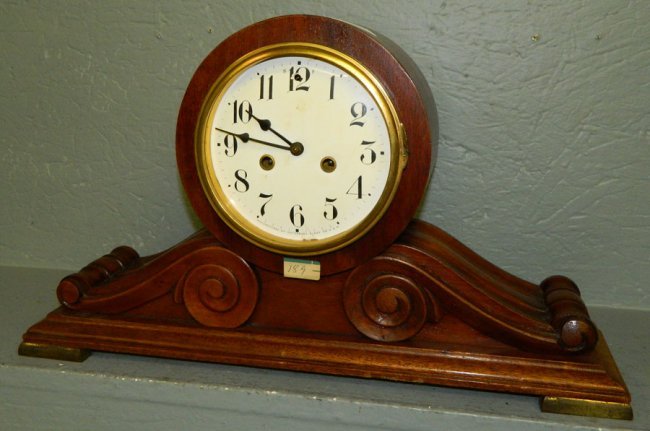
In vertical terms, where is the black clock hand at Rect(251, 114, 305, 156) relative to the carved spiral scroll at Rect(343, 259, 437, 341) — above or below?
above

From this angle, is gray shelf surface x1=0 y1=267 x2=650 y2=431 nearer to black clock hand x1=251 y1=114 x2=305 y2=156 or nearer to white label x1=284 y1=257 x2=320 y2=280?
white label x1=284 y1=257 x2=320 y2=280

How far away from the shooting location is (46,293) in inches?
56.7

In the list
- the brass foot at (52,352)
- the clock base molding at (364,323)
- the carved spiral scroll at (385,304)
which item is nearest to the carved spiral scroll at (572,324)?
the clock base molding at (364,323)

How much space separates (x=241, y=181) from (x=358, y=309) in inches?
9.8

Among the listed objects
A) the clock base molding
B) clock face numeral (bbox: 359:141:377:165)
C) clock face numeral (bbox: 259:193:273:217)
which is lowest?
the clock base molding

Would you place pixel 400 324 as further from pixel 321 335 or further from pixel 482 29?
pixel 482 29

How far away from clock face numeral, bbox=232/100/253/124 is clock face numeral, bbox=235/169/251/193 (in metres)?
0.07

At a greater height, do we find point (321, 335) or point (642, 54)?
point (642, 54)

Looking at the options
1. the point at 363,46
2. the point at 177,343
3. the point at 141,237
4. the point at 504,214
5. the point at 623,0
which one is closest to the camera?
the point at 363,46

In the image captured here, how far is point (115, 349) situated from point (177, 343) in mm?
100

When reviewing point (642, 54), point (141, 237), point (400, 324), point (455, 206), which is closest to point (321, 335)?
point (400, 324)

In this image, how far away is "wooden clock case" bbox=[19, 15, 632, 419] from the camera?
1033 millimetres

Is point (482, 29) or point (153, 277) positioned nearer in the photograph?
point (153, 277)

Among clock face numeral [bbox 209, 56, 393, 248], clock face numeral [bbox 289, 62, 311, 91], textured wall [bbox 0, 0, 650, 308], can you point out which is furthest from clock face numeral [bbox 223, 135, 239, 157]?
textured wall [bbox 0, 0, 650, 308]
